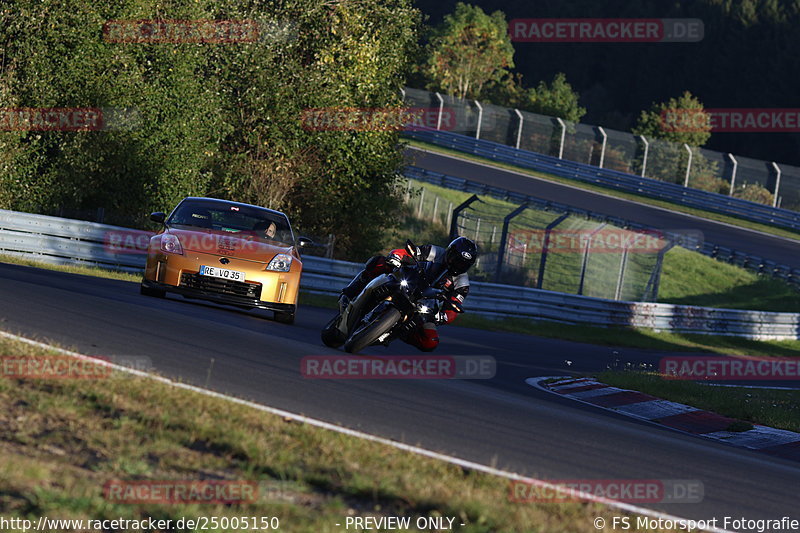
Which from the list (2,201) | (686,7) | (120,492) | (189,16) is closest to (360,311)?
(120,492)

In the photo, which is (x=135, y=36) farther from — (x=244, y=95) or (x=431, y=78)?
(x=431, y=78)

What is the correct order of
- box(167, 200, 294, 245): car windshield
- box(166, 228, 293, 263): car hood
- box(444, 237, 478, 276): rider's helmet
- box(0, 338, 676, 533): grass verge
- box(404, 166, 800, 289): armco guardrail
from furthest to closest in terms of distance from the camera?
box(404, 166, 800, 289): armco guardrail < box(167, 200, 294, 245): car windshield < box(166, 228, 293, 263): car hood < box(444, 237, 478, 276): rider's helmet < box(0, 338, 676, 533): grass verge

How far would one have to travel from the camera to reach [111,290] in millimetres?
13266

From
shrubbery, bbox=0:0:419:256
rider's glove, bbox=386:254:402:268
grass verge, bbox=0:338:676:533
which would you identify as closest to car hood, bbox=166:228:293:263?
rider's glove, bbox=386:254:402:268

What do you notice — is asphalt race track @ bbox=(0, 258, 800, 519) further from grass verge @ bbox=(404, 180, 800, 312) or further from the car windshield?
grass verge @ bbox=(404, 180, 800, 312)

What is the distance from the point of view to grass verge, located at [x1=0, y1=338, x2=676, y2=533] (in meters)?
4.68

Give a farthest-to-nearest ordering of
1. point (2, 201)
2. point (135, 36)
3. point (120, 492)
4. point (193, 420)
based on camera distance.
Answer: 1. point (135, 36)
2. point (2, 201)
3. point (193, 420)
4. point (120, 492)

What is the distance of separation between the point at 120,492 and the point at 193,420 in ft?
4.66

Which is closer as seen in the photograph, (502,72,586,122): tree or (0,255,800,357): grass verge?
(0,255,800,357): grass verge

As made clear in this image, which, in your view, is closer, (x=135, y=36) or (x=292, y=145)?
(x=135, y=36)

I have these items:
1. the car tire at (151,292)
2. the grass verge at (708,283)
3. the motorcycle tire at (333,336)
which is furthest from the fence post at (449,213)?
the motorcycle tire at (333,336)

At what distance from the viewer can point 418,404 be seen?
324 inches

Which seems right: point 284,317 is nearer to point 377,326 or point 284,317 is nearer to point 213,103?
point 377,326

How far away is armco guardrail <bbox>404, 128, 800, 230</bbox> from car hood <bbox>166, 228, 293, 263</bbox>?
35.0m
